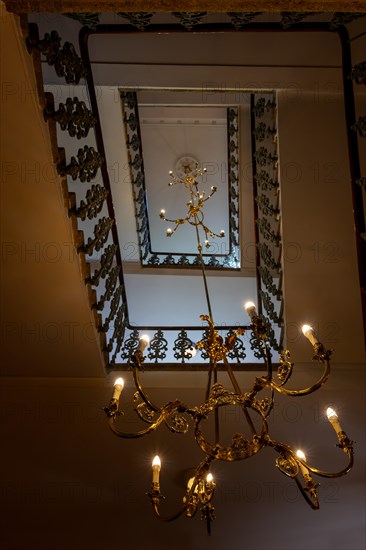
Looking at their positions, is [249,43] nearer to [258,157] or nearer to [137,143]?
[258,157]

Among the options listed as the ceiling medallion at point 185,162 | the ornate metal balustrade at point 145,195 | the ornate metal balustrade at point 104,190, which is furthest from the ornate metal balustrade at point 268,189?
the ceiling medallion at point 185,162

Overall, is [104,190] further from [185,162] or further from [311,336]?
[185,162]

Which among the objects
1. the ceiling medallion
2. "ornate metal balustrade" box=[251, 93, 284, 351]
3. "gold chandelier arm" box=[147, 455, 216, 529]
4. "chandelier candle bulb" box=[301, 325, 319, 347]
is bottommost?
"gold chandelier arm" box=[147, 455, 216, 529]

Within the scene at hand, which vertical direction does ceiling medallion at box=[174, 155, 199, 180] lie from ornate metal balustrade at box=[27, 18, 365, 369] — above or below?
above

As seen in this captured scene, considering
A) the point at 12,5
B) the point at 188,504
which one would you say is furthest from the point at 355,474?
the point at 12,5

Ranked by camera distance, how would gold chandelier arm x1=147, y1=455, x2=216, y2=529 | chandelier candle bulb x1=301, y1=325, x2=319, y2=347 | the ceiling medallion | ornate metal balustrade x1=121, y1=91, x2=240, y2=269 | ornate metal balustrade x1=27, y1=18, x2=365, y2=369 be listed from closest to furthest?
1. chandelier candle bulb x1=301, y1=325, x2=319, y2=347
2. gold chandelier arm x1=147, y1=455, x2=216, y2=529
3. ornate metal balustrade x1=27, y1=18, x2=365, y2=369
4. ornate metal balustrade x1=121, y1=91, x2=240, y2=269
5. the ceiling medallion

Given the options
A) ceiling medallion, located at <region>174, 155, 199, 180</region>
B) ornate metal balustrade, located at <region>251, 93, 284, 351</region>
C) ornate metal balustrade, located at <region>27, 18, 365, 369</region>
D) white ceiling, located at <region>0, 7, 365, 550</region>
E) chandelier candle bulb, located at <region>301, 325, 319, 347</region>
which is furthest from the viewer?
ceiling medallion, located at <region>174, 155, 199, 180</region>

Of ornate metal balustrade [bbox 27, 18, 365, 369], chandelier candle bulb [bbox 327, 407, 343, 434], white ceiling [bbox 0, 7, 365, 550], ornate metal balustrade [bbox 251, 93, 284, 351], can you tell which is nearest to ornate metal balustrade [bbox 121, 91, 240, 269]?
ornate metal balustrade [bbox 27, 18, 365, 369]

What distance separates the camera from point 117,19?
422 cm

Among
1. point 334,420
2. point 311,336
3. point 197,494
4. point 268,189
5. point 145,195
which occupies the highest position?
point 145,195

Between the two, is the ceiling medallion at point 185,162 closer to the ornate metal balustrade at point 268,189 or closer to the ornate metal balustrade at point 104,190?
the ornate metal balustrade at point 104,190

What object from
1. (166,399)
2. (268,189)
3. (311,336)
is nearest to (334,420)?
(311,336)

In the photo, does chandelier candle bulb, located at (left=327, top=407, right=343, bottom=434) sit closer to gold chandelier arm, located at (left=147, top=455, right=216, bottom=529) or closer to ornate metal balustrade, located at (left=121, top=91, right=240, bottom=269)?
gold chandelier arm, located at (left=147, top=455, right=216, bottom=529)

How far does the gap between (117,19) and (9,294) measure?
304 cm
